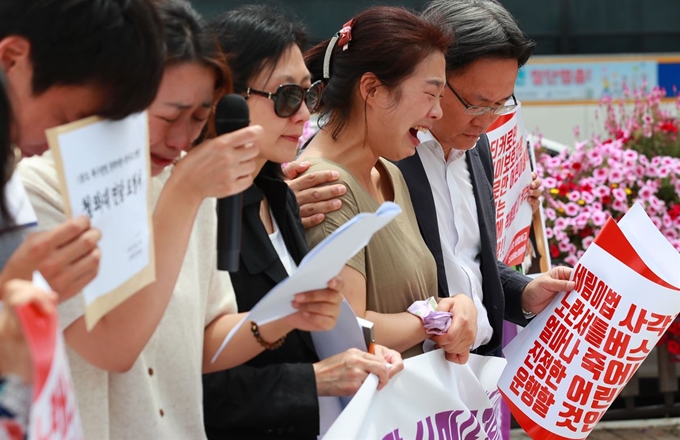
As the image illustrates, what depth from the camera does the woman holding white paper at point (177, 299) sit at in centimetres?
153

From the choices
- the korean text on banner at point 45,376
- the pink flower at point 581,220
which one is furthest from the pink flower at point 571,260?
the korean text on banner at point 45,376

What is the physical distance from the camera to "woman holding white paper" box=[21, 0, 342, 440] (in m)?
1.53

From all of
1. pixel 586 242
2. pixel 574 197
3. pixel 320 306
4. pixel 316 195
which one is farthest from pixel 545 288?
pixel 574 197

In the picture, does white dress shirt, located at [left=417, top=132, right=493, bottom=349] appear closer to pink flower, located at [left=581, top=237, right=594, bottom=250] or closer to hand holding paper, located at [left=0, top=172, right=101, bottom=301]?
hand holding paper, located at [left=0, top=172, right=101, bottom=301]

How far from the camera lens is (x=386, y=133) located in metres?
2.61

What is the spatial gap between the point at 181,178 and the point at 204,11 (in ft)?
26.0

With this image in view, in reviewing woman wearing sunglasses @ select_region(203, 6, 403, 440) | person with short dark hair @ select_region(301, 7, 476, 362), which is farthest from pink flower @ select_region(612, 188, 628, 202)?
woman wearing sunglasses @ select_region(203, 6, 403, 440)

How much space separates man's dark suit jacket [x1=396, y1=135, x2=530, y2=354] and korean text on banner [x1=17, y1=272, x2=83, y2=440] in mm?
1814

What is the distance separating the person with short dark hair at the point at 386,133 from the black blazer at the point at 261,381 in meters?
0.27

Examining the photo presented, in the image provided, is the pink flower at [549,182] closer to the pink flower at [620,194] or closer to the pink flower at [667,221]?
the pink flower at [620,194]

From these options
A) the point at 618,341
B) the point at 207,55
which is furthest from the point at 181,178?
the point at 618,341

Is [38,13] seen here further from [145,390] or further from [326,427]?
[326,427]

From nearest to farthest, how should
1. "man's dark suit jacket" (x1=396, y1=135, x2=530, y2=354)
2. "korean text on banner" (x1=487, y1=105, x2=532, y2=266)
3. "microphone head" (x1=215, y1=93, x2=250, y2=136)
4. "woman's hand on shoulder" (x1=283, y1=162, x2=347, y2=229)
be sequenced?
"microphone head" (x1=215, y1=93, x2=250, y2=136) → "woman's hand on shoulder" (x1=283, y1=162, x2=347, y2=229) → "man's dark suit jacket" (x1=396, y1=135, x2=530, y2=354) → "korean text on banner" (x1=487, y1=105, x2=532, y2=266)

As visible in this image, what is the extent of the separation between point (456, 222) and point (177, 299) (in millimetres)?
Answer: 1342
